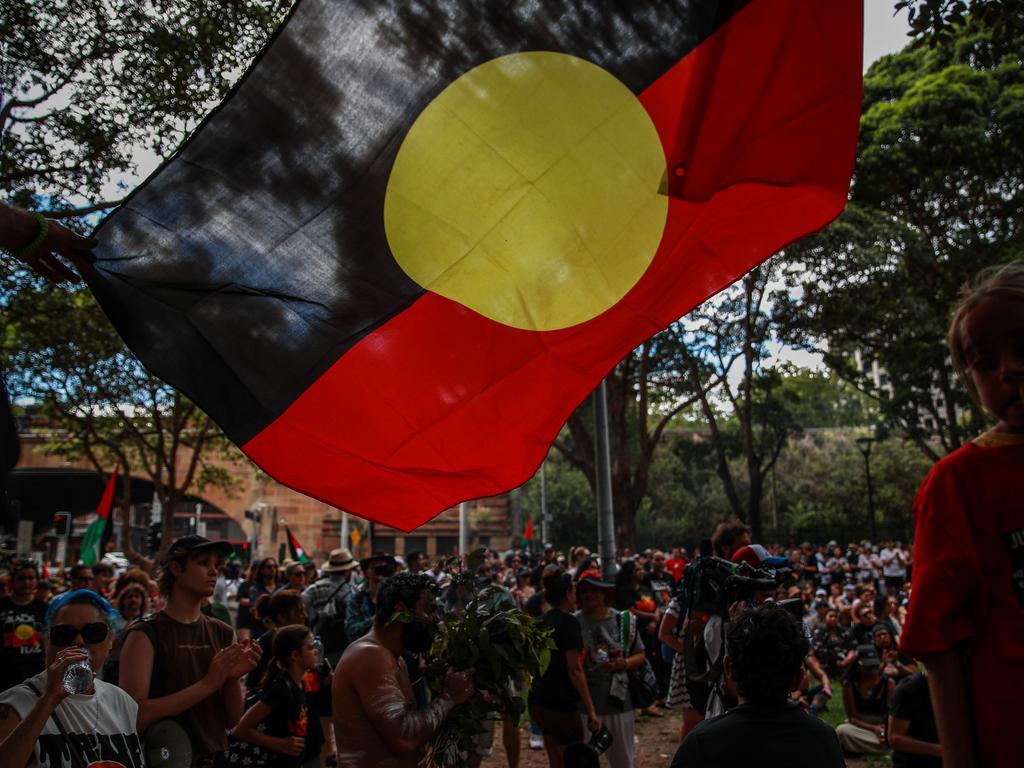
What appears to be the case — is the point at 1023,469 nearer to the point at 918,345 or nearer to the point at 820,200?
the point at 820,200

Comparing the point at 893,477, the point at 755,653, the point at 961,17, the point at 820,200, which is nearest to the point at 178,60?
the point at 961,17

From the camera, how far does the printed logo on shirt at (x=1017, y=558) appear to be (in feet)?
5.58

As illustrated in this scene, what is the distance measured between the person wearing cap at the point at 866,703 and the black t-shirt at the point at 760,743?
267 inches

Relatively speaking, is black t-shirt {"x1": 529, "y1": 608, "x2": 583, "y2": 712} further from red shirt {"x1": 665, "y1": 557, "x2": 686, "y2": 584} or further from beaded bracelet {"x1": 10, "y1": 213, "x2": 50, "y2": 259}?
red shirt {"x1": 665, "y1": 557, "x2": 686, "y2": 584}

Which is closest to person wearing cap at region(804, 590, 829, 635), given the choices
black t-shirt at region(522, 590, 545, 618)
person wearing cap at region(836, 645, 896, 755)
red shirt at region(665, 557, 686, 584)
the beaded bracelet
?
red shirt at region(665, 557, 686, 584)

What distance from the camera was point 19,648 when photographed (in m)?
7.10

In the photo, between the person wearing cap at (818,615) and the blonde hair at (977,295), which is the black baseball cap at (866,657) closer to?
the person wearing cap at (818,615)

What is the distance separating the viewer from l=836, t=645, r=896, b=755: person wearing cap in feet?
29.8

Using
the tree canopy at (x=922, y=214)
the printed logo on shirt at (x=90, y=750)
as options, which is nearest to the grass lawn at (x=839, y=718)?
the printed logo on shirt at (x=90, y=750)

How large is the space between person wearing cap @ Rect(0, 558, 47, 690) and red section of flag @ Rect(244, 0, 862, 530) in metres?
4.16

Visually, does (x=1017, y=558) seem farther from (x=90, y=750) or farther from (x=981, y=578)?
(x=90, y=750)

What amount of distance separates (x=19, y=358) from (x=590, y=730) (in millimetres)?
17671

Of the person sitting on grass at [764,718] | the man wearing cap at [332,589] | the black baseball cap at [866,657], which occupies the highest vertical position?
the man wearing cap at [332,589]

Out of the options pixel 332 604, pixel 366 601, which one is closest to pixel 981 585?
pixel 366 601
